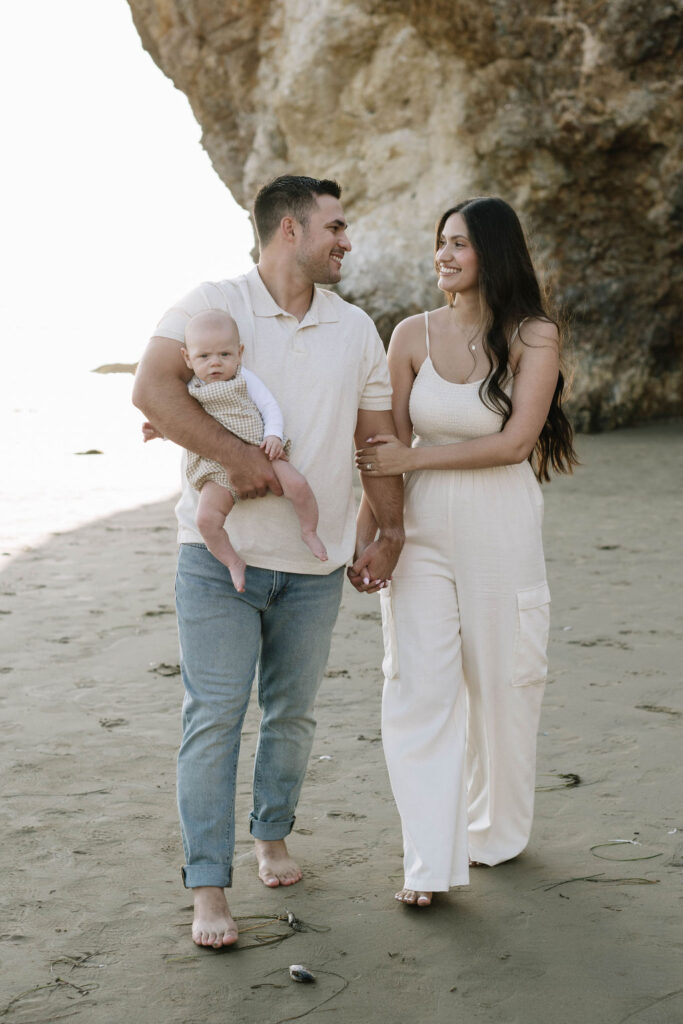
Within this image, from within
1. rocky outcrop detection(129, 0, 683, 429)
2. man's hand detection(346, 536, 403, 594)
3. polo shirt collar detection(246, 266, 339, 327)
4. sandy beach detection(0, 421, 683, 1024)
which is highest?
rocky outcrop detection(129, 0, 683, 429)

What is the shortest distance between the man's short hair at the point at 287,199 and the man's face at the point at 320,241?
0.02 metres

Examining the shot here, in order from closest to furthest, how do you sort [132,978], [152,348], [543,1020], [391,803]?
[543,1020]
[132,978]
[152,348]
[391,803]

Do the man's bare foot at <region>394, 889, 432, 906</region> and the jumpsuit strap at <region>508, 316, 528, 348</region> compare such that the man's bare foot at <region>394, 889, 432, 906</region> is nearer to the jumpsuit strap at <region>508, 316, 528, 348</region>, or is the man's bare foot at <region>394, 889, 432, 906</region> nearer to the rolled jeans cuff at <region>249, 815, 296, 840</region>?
the rolled jeans cuff at <region>249, 815, 296, 840</region>

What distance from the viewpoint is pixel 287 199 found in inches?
117

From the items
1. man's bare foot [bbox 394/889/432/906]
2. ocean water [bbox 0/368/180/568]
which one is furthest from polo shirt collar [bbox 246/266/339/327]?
ocean water [bbox 0/368/180/568]

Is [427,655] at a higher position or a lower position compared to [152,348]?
lower

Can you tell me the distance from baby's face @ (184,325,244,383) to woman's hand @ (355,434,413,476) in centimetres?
50

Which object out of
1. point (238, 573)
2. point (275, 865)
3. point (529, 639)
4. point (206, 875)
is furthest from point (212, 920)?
point (529, 639)

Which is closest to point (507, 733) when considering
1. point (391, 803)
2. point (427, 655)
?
point (427, 655)

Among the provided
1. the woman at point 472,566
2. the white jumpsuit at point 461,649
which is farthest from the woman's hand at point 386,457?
the white jumpsuit at point 461,649

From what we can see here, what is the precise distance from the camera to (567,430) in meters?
3.43

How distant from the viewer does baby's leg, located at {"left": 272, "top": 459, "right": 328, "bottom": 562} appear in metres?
2.85

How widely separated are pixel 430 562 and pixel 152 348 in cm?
93

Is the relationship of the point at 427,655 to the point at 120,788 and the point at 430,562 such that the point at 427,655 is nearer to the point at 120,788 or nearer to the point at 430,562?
the point at 430,562
